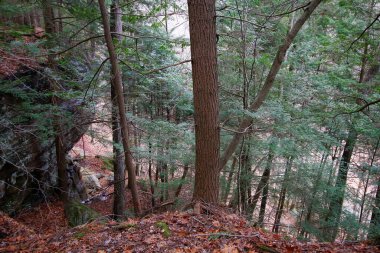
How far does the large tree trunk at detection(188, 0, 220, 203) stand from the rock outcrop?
12.0 ft

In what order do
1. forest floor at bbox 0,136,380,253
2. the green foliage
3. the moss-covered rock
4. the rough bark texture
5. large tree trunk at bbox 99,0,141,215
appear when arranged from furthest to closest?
the moss-covered rock < large tree trunk at bbox 99,0,141,215 < the rough bark texture < the green foliage < forest floor at bbox 0,136,380,253

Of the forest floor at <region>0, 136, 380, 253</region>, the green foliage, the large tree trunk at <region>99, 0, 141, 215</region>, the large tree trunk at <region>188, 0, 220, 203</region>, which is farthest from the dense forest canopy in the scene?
the green foliage

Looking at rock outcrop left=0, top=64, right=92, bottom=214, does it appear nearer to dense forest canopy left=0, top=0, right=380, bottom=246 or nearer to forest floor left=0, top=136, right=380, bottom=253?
dense forest canopy left=0, top=0, right=380, bottom=246

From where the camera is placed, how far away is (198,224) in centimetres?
354

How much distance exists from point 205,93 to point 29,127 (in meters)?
5.71

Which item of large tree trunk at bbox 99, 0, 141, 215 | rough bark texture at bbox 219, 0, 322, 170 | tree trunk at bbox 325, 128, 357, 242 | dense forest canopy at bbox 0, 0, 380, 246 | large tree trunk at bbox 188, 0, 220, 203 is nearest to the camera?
large tree trunk at bbox 188, 0, 220, 203

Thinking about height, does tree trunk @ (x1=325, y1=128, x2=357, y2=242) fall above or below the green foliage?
below

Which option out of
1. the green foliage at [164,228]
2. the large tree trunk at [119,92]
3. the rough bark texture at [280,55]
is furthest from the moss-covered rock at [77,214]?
the rough bark texture at [280,55]

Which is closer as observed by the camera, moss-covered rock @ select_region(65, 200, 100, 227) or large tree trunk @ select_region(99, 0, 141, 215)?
large tree trunk @ select_region(99, 0, 141, 215)

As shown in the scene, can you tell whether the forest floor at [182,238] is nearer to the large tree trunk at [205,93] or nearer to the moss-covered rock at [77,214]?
the large tree trunk at [205,93]

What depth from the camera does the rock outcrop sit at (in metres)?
6.45

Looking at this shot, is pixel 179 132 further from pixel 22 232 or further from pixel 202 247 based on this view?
pixel 202 247

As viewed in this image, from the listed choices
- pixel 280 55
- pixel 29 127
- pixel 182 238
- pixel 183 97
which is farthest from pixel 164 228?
pixel 183 97

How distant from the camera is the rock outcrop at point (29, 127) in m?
6.45
